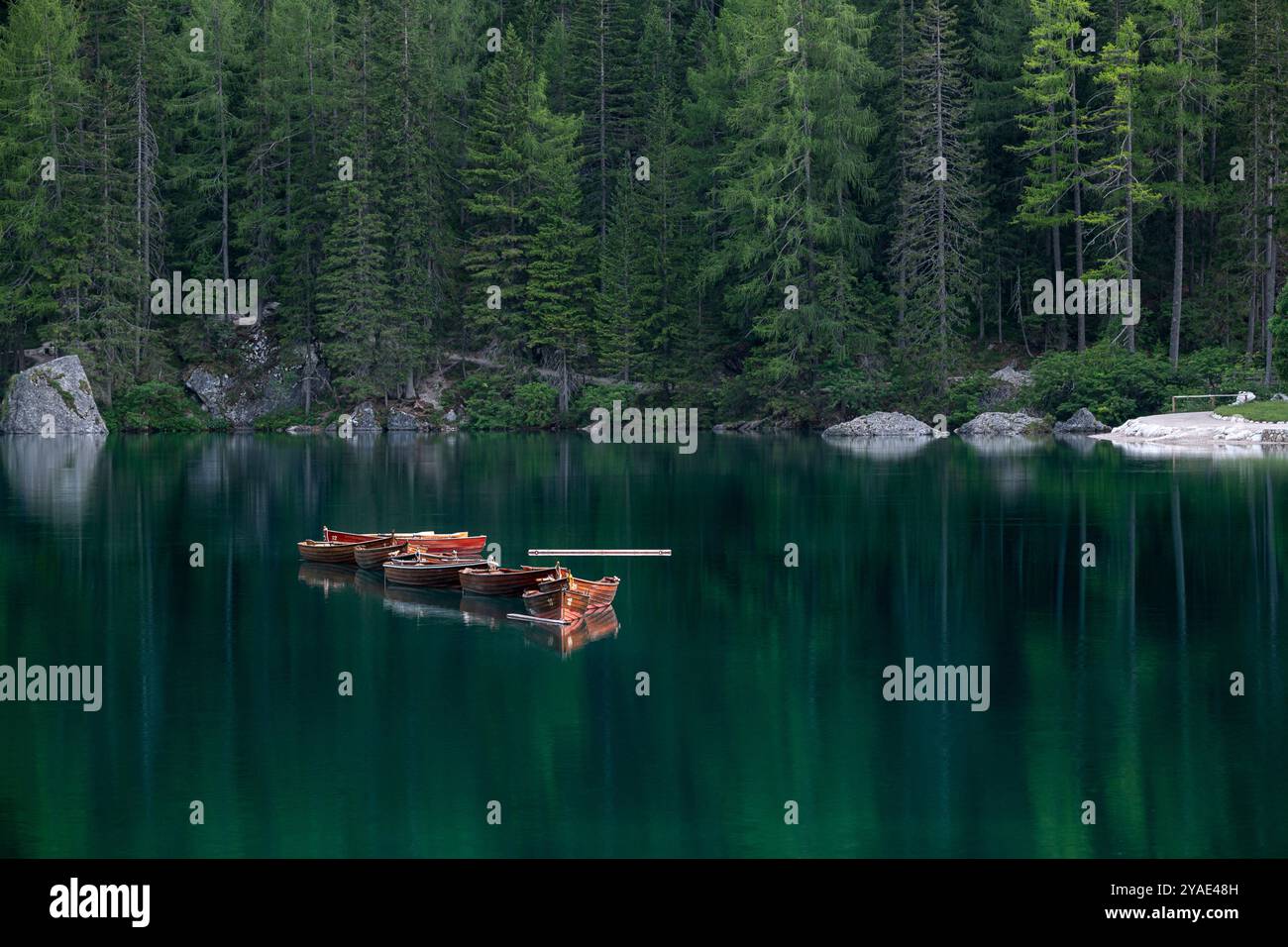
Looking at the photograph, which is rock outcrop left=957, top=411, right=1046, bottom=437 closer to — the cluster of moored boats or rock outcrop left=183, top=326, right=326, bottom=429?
rock outcrop left=183, top=326, right=326, bottom=429

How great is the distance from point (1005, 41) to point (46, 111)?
49.6m

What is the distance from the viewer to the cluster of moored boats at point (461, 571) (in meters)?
24.4

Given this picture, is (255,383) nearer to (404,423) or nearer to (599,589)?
(404,423)

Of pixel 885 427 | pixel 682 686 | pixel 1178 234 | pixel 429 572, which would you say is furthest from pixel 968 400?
pixel 682 686

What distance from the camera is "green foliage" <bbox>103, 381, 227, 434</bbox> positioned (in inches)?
3027

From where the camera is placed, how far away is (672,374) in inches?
3127

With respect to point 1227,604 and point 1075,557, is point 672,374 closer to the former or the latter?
point 1075,557

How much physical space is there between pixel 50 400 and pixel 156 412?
19.4 ft

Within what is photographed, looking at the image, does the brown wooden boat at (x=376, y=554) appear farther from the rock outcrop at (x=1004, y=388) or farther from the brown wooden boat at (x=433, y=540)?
the rock outcrop at (x=1004, y=388)

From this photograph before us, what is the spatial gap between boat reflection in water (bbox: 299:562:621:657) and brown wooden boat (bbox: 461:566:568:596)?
0.70 feet

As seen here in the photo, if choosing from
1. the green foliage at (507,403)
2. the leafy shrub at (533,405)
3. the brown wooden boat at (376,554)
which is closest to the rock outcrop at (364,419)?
the green foliage at (507,403)

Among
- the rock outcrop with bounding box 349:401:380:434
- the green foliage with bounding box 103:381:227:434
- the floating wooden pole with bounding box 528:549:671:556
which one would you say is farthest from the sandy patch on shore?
the green foliage with bounding box 103:381:227:434
